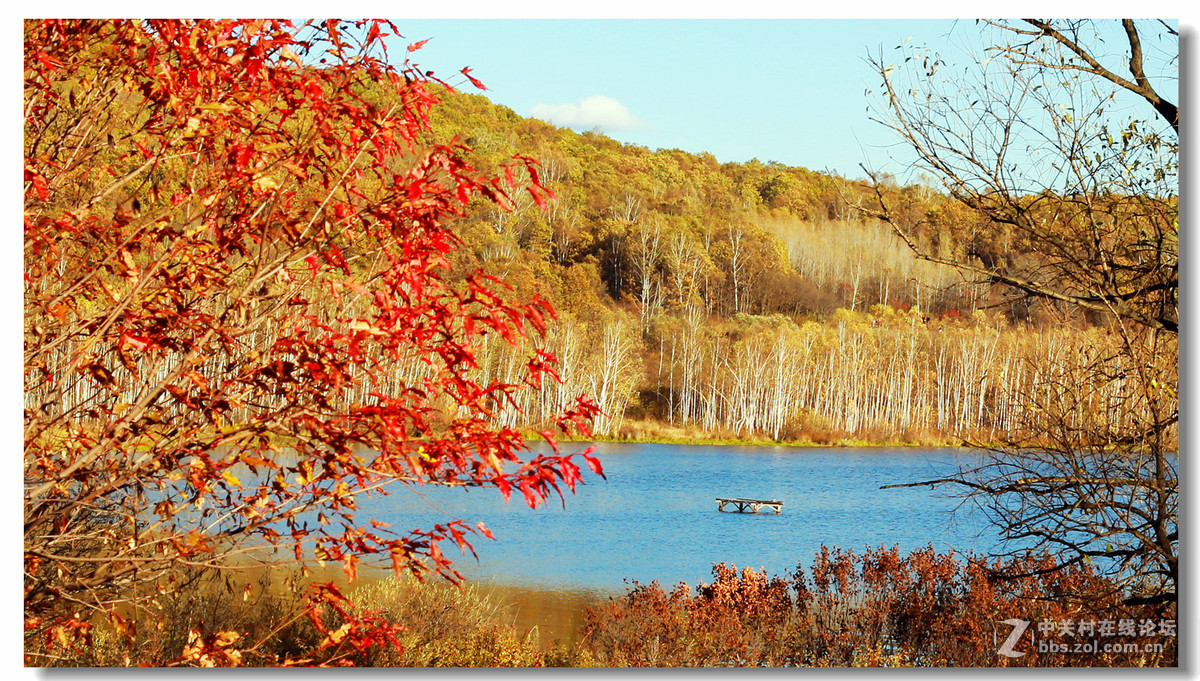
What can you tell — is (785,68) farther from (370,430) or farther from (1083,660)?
(370,430)

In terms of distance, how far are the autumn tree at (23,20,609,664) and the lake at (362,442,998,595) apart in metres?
4.15

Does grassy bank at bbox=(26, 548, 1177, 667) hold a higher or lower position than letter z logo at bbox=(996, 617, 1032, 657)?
lower

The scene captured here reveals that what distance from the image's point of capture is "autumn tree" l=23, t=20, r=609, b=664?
1667 millimetres

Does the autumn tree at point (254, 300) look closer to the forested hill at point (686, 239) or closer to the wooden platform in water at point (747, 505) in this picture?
the wooden platform in water at point (747, 505)

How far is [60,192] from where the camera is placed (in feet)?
6.91

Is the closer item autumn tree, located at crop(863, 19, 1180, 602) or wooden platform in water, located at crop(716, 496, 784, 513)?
autumn tree, located at crop(863, 19, 1180, 602)

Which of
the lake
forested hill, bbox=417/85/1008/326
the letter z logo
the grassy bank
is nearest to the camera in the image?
the letter z logo

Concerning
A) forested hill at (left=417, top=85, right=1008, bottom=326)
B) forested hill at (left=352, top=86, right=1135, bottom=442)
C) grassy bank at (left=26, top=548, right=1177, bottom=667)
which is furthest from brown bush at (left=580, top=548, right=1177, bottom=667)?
forested hill at (left=352, top=86, right=1135, bottom=442)

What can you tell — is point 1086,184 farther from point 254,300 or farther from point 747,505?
point 747,505

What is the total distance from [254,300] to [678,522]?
11.3 meters

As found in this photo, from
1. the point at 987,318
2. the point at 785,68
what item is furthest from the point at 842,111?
the point at 987,318

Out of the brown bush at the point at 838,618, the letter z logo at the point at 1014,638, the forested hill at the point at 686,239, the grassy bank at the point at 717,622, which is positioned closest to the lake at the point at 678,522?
the grassy bank at the point at 717,622

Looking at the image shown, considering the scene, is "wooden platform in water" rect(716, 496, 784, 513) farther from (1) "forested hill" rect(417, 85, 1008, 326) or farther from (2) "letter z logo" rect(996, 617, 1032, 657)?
(2) "letter z logo" rect(996, 617, 1032, 657)

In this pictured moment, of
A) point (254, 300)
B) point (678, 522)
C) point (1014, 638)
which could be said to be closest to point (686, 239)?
point (678, 522)
